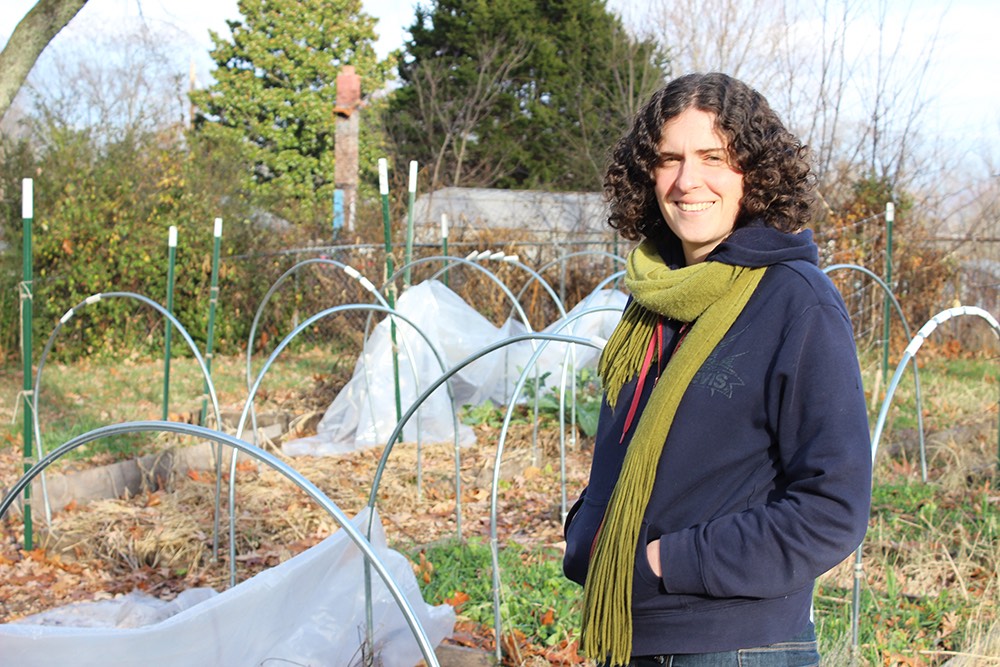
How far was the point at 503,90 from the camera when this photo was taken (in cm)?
1942

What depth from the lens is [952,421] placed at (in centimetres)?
655

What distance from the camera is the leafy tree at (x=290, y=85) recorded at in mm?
20297

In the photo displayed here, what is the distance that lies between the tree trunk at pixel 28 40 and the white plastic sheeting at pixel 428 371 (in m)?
2.57

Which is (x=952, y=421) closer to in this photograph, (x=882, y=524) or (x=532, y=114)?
(x=882, y=524)

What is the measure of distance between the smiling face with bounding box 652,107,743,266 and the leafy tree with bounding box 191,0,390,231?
1877cm

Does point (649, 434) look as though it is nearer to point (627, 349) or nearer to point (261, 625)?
point (627, 349)

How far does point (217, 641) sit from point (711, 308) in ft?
5.28

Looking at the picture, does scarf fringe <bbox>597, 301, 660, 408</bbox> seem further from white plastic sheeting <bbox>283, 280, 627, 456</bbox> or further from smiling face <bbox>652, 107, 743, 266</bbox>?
white plastic sheeting <bbox>283, 280, 627, 456</bbox>

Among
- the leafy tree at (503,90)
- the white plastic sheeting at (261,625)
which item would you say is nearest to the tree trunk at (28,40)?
the white plastic sheeting at (261,625)

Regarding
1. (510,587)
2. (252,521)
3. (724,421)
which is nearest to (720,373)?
(724,421)

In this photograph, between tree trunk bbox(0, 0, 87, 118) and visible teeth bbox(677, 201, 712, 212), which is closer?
visible teeth bbox(677, 201, 712, 212)

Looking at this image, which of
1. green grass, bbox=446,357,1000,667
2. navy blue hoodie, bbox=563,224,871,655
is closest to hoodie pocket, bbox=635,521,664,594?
navy blue hoodie, bbox=563,224,871,655

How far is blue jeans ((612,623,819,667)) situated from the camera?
4.69 feet

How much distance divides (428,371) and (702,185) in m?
5.19
